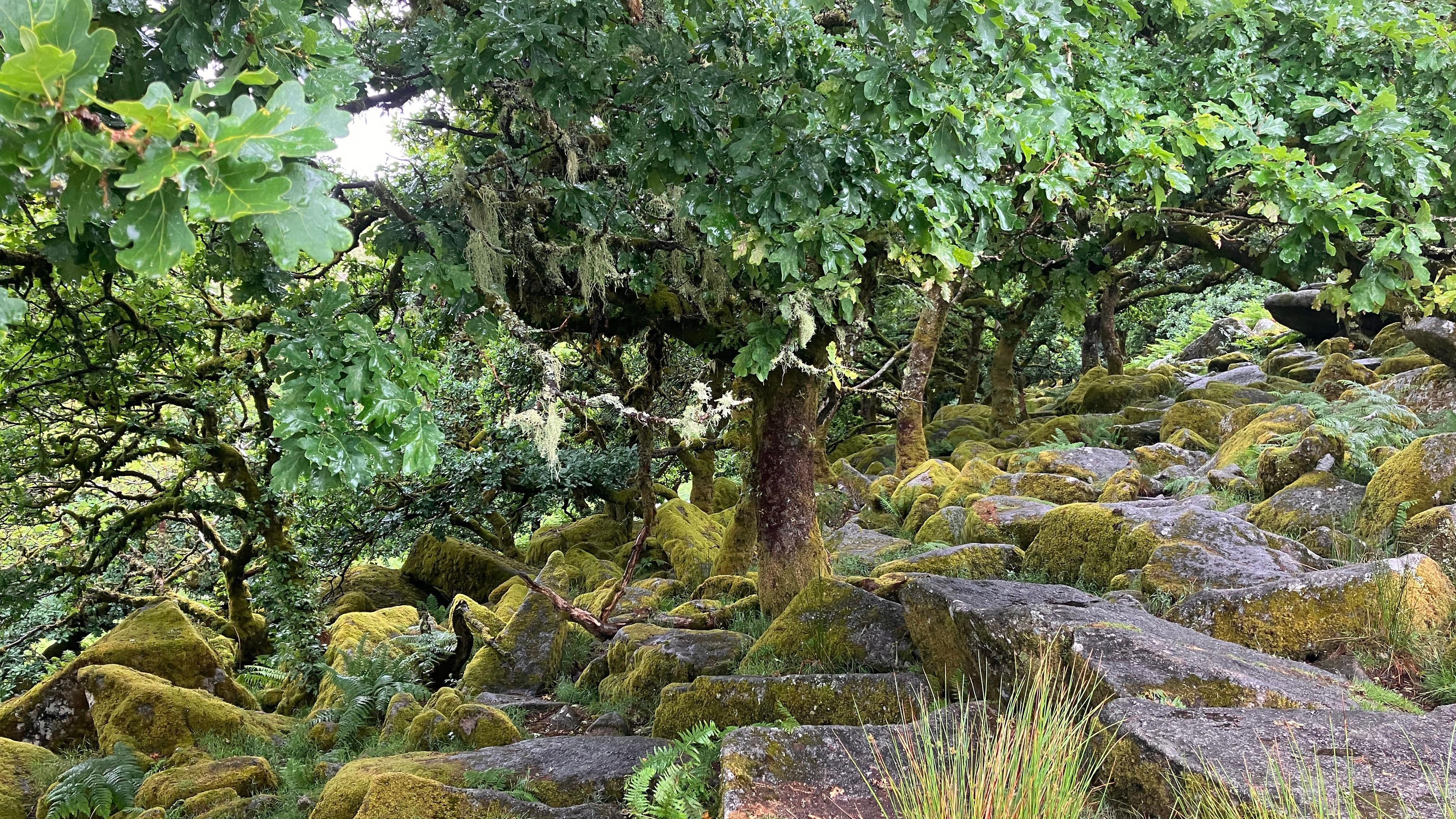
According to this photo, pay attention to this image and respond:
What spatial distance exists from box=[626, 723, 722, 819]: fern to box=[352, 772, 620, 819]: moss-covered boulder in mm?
321

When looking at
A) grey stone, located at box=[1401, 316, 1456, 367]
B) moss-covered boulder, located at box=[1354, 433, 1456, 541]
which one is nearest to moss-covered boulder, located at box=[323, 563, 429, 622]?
moss-covered boulder, located at box=[1354, 433, 1456, 541]

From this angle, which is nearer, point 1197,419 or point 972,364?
point 1197,419

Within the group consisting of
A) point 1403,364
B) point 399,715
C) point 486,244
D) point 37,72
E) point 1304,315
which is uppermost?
point 486,244

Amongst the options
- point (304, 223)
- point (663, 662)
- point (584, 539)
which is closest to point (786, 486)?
point (663, 662)

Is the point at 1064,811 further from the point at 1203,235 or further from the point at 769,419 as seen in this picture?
the point at 1203,235

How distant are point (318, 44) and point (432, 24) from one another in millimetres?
2024

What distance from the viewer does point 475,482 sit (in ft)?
38.4

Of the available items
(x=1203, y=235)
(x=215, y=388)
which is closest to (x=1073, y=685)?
(x=1203, y=235)

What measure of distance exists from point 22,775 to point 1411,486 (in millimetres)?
11425

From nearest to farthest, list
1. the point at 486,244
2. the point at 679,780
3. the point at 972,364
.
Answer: the point at 679,780, the point at 486,244, the point at 972,364

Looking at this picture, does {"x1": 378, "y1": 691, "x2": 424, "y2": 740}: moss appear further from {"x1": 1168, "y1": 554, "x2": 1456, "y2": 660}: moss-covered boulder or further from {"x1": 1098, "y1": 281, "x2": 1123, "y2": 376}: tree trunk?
{"x1": 1098, "y1": 281, "x2": 1123, "y2": 376}: tree trunk

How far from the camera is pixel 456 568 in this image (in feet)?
40.3

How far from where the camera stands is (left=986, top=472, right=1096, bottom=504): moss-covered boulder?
10062mm

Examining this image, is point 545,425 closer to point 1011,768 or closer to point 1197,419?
point 1011,768
